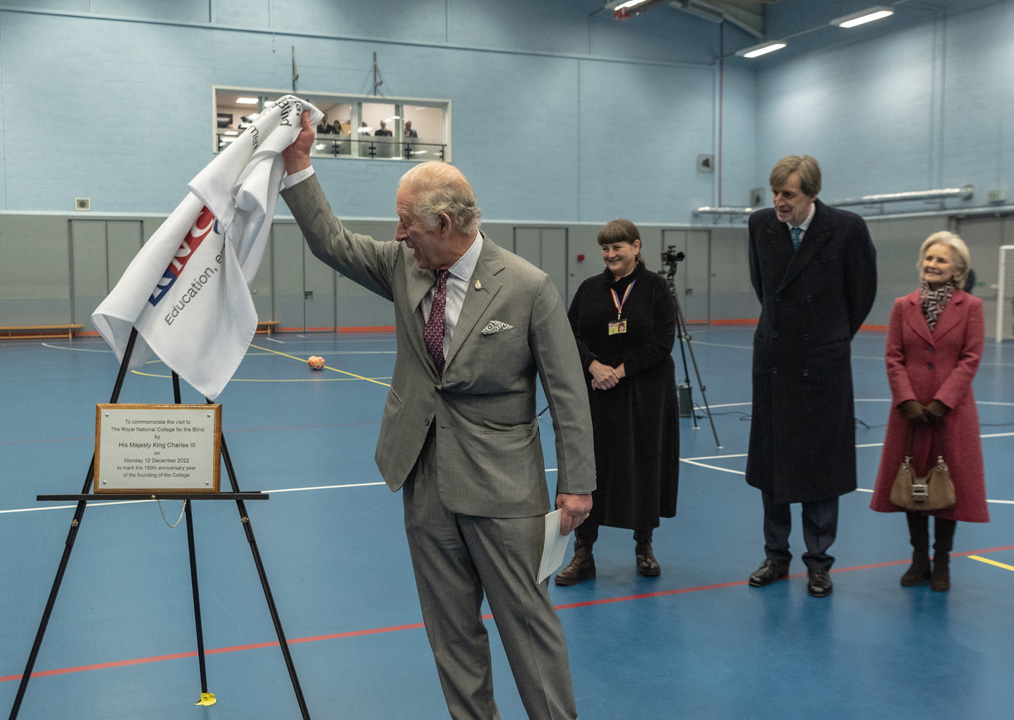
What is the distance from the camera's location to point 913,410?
172 inches

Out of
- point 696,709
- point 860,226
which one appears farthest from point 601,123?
point 696,709

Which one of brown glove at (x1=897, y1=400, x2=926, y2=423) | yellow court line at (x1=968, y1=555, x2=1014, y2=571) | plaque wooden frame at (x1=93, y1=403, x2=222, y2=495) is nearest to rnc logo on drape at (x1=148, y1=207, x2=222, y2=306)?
plaque wooden frame at (x1=93, y1=403, x2=222, y2=495)

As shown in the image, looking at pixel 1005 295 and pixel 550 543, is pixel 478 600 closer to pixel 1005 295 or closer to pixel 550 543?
pixel 550 543

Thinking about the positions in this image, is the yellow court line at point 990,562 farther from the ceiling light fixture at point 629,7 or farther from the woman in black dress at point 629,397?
the ceiling light fixture at point 629,7

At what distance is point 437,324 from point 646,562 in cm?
256

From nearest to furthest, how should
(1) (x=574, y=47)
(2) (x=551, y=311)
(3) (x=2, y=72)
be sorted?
(2) (x=551, y=311) < (3) (x=2, y=72) < (1) (x=574, y=47)

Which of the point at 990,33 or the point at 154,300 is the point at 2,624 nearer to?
the point at 154,300

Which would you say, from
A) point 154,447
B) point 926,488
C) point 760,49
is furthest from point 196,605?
point 760,49

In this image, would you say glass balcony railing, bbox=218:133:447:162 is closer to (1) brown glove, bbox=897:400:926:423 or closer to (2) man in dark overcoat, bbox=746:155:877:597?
(2) man in dark overcoat, bbox=746:155:877:597

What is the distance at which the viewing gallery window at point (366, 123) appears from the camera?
21.6 meters

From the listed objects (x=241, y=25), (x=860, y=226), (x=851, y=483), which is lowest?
(x=851, y=483)

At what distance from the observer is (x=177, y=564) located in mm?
4652

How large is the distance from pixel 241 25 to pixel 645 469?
19824 millimetres

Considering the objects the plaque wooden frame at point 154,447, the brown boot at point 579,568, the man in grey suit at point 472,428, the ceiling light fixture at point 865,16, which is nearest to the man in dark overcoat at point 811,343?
the brown boot at point 579,568
